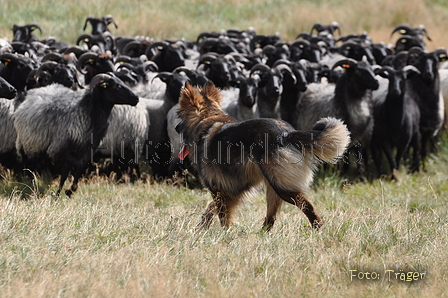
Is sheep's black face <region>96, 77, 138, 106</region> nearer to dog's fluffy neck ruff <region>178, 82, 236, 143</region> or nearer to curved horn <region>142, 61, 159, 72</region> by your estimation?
dog's fluffy neck ruff <region>178, 82, 236, 143</region>

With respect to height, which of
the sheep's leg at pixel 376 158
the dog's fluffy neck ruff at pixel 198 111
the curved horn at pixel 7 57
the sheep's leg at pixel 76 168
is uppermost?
the dog's fluffy neck ruff at pixel 198 111

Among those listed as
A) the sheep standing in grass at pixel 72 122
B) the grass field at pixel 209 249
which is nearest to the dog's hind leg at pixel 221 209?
the grass field at pixel 209 249

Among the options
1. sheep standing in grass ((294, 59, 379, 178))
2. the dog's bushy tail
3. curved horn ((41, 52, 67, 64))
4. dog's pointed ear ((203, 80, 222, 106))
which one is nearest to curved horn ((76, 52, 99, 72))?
curved horn ((41, 52, 67, 64))

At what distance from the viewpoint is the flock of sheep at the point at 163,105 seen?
338 inches

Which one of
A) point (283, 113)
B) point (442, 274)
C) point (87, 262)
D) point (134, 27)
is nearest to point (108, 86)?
point (283, 113)

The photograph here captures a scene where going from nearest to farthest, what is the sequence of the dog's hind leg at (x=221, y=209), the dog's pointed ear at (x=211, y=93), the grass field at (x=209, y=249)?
the grass field at (x=209, y=249)
the dog's hind leg at (x=221, y=209)
the dog's pointed ear at (x=211, y=93)

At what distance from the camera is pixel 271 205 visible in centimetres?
593

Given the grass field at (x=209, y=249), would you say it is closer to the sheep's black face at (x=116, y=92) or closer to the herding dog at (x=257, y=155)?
the herding dog at (x=257, y=155)

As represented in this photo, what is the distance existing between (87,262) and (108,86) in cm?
447

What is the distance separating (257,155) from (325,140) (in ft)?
1.92

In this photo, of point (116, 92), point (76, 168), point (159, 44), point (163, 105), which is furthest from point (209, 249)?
point (159, 44)

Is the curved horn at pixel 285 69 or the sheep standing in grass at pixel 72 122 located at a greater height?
the curved horn at pixel 285 69

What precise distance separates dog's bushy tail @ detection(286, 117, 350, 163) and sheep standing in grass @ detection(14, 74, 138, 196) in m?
3.64

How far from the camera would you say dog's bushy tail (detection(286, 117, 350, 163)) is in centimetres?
533
